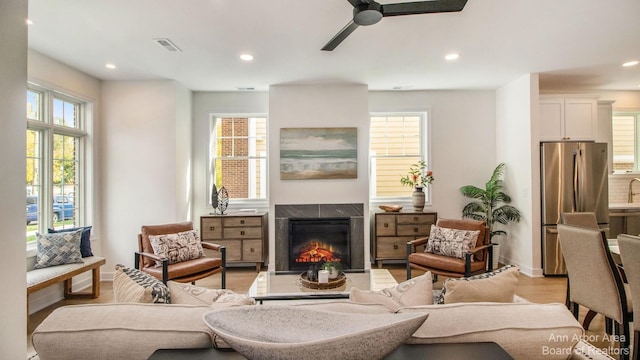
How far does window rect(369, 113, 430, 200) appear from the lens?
4.98 meters

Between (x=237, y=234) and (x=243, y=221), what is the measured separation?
202 mm

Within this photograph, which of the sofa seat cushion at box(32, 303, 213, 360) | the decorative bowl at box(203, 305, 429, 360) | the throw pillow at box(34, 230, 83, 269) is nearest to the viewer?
the decorative bowl at box(203, 305, 429, 360)

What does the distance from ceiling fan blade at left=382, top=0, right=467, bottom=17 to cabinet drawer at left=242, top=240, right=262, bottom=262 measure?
11.1 ft

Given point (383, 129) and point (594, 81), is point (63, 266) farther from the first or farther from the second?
point (594, 81)

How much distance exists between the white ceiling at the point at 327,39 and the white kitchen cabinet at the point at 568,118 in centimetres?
33

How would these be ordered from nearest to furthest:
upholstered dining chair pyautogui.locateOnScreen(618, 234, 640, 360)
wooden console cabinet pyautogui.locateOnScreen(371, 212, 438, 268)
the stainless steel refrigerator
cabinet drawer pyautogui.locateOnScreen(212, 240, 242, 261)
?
upholstered dining chair pyautogui.locateOnScreen(618, 234, 640, 360)
the stainless steel refrigerator
cabinet drawer pyautogui.locateOnScreen(212, 240, 242, 261)
wooden console cabinet pyautogui.locateOnScreen(371, 212, 438, 268)

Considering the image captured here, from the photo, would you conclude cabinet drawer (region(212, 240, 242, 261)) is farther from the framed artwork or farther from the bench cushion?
the bench cushion

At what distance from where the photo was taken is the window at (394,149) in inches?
196

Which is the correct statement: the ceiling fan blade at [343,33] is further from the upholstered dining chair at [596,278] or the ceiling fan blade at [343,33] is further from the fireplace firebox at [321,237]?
the fireplace firebox at [321,237]

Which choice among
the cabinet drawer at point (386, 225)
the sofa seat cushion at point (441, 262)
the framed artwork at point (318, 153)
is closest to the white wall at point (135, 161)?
the framed artwork at point (318, 153)

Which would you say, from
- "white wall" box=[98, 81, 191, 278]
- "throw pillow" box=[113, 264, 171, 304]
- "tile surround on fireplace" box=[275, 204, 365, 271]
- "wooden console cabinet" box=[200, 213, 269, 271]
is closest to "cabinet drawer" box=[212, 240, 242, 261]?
"wooden console cabinet" box=[200, 213, 269, 271]

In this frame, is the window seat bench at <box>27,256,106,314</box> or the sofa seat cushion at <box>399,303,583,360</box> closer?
the sofa seat cushion at <box>399,303,583,360</box>

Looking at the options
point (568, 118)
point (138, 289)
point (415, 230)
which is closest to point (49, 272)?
point (138, 289)

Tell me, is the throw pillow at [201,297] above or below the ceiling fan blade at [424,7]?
below
